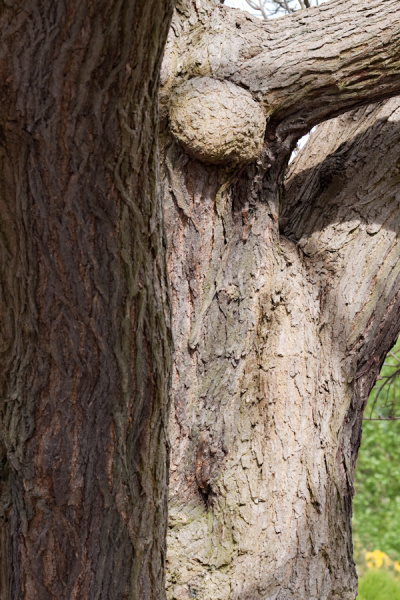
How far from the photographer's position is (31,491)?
1399mm

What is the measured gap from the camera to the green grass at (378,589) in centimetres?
439

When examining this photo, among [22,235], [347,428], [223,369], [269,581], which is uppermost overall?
[22,235]

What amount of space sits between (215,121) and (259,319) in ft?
2.32

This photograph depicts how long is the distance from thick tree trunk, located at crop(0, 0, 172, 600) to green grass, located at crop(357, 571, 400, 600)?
3.44m

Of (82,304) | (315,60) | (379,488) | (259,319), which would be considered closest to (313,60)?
(315,60)

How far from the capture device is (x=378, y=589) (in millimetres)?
4477

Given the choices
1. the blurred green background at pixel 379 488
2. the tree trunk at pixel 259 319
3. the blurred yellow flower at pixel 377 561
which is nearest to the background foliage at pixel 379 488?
the blurred green background at pixel 379 488

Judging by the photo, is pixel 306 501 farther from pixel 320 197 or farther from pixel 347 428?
pixel 320 197

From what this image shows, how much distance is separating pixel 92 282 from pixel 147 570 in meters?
0.73

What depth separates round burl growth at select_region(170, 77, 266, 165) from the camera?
2.06 m

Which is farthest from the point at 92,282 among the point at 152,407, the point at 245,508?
the point at 245,508

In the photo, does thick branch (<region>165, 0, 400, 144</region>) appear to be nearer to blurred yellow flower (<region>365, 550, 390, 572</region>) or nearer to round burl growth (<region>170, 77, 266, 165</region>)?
round burl growth (<region>170, 77, 266, 165</region>)

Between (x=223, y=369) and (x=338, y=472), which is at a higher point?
(x=223, y=369)

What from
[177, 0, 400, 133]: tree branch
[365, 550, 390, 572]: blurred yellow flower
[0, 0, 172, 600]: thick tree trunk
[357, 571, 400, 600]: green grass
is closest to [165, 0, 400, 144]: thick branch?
[177, 0, 400, 133]: tree branch
